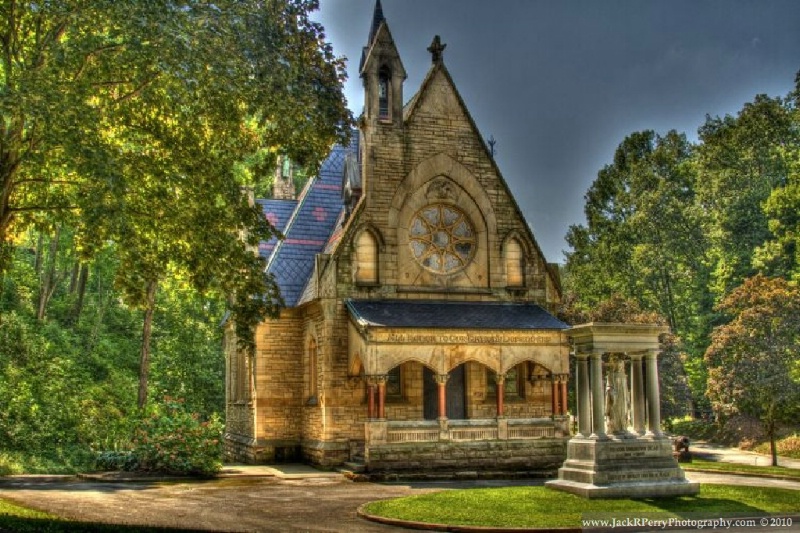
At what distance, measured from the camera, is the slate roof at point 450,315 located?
2550cm

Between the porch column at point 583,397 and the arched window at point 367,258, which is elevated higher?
the arched window at point 367,258

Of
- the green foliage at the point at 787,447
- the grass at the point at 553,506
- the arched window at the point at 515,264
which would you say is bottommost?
the green foliage at the point at 787,447

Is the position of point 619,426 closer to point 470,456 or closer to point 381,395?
point 470,456

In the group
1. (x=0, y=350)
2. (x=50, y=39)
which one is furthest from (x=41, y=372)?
(x=50, y=39)

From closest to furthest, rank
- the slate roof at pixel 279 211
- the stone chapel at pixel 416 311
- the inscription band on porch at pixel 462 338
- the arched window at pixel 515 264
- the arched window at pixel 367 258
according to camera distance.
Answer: the inscription band on porch at pixel 462 338
the stone chapel at pixel 416 311
the arched window at pixel 367 258
the arched window at pixel 515 264
the slate roof at pixel 279 211

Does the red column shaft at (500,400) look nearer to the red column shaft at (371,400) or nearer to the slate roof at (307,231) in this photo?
the red column shaft at (371,400)

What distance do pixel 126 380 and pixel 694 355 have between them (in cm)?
3321

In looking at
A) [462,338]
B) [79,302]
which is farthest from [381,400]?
[79,302]

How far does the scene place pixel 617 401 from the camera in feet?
60.8

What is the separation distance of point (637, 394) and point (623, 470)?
82.5 inches

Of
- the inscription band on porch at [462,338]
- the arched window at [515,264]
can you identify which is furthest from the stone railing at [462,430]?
the arched window at [515,264]

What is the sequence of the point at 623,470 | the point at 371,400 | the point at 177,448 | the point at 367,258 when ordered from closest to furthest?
the point at 623,470 → the point at 177,448 → the point at 371,400 → the point at 367,258

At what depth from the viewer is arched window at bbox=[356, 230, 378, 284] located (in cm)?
2734

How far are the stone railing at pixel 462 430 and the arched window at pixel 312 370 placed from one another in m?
4.43
